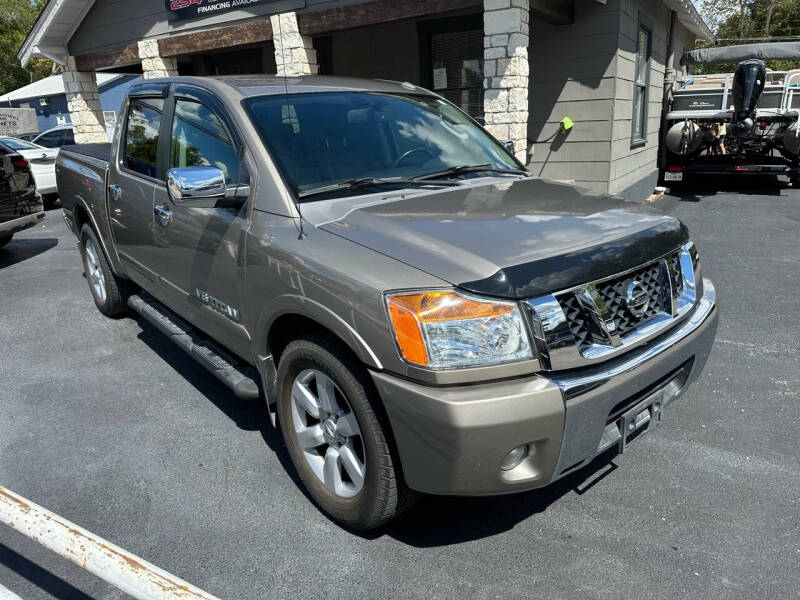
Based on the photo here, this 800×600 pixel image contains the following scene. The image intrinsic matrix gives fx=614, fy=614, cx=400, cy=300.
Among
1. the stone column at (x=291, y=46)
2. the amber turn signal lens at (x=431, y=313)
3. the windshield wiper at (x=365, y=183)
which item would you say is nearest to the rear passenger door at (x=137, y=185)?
the windshield wiper at (x=365, y=183)

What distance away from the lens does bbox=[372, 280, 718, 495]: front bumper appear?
2.06 metres

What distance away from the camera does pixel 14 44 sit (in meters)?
40.8

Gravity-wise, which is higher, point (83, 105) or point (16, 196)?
point (83, 105)

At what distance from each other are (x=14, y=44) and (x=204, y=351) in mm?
47765

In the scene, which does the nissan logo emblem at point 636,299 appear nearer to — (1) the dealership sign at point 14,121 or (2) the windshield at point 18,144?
(2) the windshield at point 18,144

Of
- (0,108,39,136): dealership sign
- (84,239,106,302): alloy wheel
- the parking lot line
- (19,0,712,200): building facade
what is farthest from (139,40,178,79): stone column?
the parking lot line

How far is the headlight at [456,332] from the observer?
6.88 ft

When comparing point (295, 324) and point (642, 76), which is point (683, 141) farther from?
point (295, 324)

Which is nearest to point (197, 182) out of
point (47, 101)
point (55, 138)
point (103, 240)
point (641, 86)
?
point (103, 240)

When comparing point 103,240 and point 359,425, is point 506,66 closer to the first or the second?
point 103,240

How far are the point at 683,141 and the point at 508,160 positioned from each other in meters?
9.38

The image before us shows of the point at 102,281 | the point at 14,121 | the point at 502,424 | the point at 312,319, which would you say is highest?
the point at 14,121

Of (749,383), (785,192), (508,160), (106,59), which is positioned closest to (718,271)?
(749,383)

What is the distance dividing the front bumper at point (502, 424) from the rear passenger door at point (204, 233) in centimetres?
122
